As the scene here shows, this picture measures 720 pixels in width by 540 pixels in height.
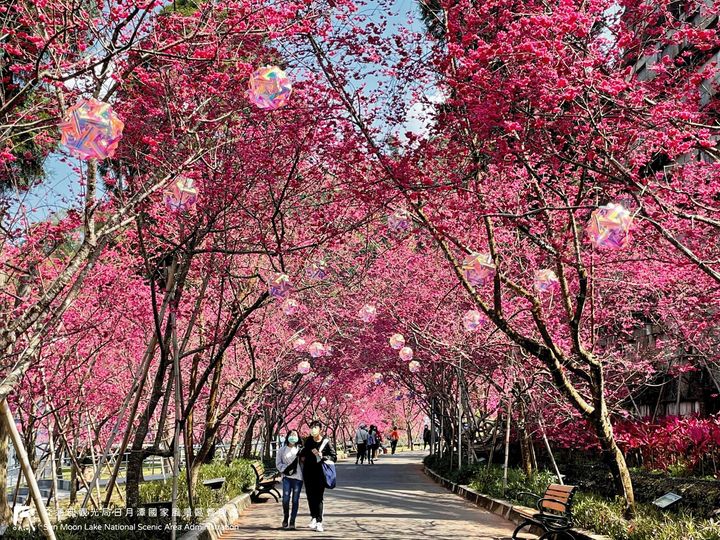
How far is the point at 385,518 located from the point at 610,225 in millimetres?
8988

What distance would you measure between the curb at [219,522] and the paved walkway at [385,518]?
0.17 metres

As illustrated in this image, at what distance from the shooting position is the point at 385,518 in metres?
14.6

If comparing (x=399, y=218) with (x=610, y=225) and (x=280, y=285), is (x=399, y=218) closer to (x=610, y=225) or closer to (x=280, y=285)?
(x=280, y=285)

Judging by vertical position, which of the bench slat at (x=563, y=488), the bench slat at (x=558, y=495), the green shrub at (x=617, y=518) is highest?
the bench slat at (x=563, y=488)

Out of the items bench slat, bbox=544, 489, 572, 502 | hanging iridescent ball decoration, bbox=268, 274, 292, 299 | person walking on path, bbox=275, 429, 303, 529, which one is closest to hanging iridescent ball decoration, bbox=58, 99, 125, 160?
hanging iridescent ball decoration, bbox=268, 274, 292, 299

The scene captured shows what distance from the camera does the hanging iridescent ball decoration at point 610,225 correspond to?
748cm

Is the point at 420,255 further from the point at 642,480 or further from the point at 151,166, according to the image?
the point at 151,166

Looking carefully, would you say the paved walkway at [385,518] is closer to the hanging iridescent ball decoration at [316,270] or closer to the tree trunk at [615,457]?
the tree trunk at [615,457]

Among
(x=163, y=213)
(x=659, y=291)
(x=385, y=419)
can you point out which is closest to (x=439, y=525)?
(x=163, y=213)

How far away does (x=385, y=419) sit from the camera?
7756cm

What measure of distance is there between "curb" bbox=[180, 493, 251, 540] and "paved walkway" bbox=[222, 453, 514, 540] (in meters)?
0.17

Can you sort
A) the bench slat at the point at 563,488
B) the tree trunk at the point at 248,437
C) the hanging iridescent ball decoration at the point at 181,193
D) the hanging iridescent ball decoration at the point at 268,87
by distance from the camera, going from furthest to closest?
the tree trunk at the point at 248,437
the bench slat at the point at 563,488
the hanging iridescent ball decoration at the point at 181,193
the hanging iridescent ball decoration at the point at 268,87

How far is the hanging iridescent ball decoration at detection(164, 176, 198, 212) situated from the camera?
28.2ft

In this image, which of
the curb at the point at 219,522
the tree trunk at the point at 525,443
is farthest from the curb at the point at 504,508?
the curb at the point at 219,522
